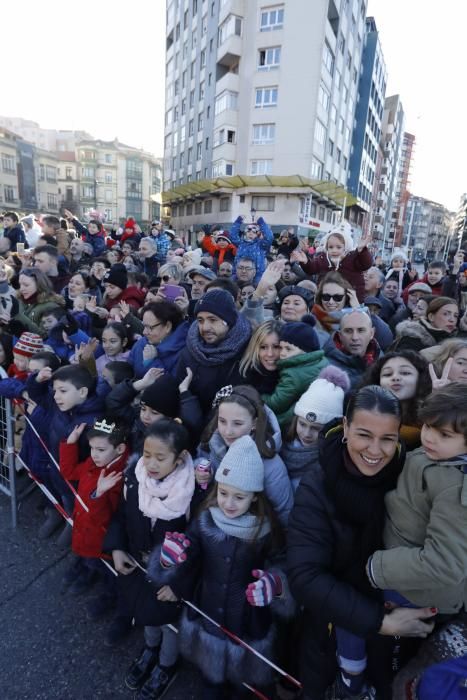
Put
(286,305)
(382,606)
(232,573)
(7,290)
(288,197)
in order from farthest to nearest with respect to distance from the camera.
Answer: (288,197), (7,290), (286,305), (232,573), (382,606)

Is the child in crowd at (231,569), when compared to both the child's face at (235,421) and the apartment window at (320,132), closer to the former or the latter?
the child's face at (235,421)

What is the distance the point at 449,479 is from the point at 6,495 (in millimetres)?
4230

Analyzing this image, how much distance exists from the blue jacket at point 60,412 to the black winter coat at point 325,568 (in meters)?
1.95

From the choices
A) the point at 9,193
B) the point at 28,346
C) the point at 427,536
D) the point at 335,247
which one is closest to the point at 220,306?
the point at 427,536

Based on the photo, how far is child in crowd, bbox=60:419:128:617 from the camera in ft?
8.85

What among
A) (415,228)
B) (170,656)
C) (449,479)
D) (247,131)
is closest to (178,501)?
(170,656)

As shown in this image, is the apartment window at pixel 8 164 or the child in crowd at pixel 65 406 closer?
the child in crowd at pixel 65 406

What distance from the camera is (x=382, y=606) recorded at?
162cm

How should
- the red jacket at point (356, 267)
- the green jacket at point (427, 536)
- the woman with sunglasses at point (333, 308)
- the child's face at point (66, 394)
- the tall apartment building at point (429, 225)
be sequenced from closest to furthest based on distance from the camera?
1. the green jacket at point (427, 536)
2. the child's face at point (66, 394)
3. the woman with sunglasses at point (333, 308)
4. the red jacket at point (356, 267)
5. the tall apartment building at point (429, 225)

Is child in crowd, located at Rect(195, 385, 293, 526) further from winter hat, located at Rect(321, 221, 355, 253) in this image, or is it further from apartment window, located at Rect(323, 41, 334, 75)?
apartment window, located at Rect(323, 41, 334, 75)

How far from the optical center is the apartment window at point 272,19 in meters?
26.5

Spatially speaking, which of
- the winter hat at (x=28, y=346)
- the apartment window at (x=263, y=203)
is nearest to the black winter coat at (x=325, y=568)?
the winter hat at (x=28, y=346)

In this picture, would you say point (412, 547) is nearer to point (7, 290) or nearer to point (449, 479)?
point (449, 479)

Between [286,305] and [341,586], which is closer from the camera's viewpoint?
[341,586]
